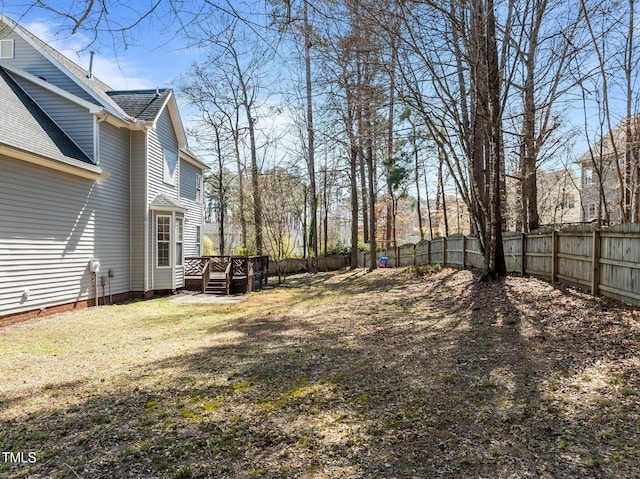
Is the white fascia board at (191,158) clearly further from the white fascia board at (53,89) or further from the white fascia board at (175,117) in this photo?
the white fascia board at (53,89)

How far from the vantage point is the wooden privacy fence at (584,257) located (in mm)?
5664

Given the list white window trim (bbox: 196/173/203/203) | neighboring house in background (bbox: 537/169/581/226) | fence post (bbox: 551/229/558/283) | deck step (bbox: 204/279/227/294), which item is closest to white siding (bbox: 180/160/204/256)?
white window trim (bbox: 196/173/203/203)

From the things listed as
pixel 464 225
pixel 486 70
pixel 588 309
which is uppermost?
pixel 486 70

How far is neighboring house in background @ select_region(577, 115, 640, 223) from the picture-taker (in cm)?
1241

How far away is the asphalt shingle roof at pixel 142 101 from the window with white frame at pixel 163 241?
10.3ft

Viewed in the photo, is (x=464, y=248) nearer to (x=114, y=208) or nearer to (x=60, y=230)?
(x=114, y=208)

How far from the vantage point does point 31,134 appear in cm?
832

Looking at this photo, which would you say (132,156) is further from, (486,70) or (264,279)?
(486,70)

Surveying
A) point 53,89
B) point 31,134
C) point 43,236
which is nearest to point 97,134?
point 53,89

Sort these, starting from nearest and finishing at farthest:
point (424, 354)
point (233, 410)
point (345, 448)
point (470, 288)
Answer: point (345, 448) < point (233, 410) < point (424, 354) < point (470, 288)

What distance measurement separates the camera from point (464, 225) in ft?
107

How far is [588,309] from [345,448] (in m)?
4.92

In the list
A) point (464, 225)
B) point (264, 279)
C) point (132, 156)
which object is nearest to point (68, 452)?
point (132, 156)

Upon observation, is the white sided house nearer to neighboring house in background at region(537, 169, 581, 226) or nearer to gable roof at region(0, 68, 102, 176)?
gable roof at region(0, 68, 102, 176)
